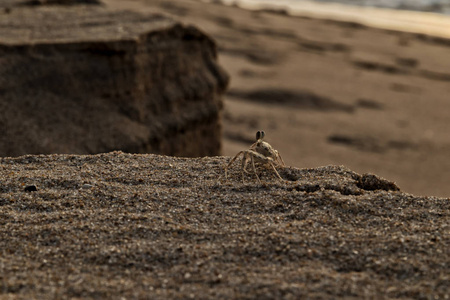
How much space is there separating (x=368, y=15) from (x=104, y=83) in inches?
474

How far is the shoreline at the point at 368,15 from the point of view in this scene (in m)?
14.0

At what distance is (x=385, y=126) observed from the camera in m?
8.09

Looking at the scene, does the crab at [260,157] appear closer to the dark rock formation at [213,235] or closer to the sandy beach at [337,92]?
the dark rock formation at [213,235]

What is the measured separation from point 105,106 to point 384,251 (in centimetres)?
324

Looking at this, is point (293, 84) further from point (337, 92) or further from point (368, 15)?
point (368, 15)

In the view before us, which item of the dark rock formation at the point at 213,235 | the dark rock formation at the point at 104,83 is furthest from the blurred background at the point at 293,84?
the dark rock formation at the point at 213,235

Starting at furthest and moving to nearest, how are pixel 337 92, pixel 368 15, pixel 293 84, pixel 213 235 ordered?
1. pixel 368 15
2. pixel 293 84
3. pixel 337 92
4. pixel 213 235

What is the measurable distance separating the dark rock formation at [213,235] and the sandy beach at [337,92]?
3638 millimetres

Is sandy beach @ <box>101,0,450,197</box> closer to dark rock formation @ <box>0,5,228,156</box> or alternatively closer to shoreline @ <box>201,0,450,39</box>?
dark rock formation @ <box>0,5,228,156</box>

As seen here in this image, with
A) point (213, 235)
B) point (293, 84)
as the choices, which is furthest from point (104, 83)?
point (293, 84)

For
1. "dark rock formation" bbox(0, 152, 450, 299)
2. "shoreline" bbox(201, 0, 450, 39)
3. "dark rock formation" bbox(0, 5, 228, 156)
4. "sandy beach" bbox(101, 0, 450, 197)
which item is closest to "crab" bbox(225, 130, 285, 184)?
"dark rock formation" bbox(0, 152, 450, 299)

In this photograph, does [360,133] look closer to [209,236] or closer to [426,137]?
[426,137]

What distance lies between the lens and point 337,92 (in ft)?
30.3

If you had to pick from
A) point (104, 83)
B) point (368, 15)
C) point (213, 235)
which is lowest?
point (213, 235)
